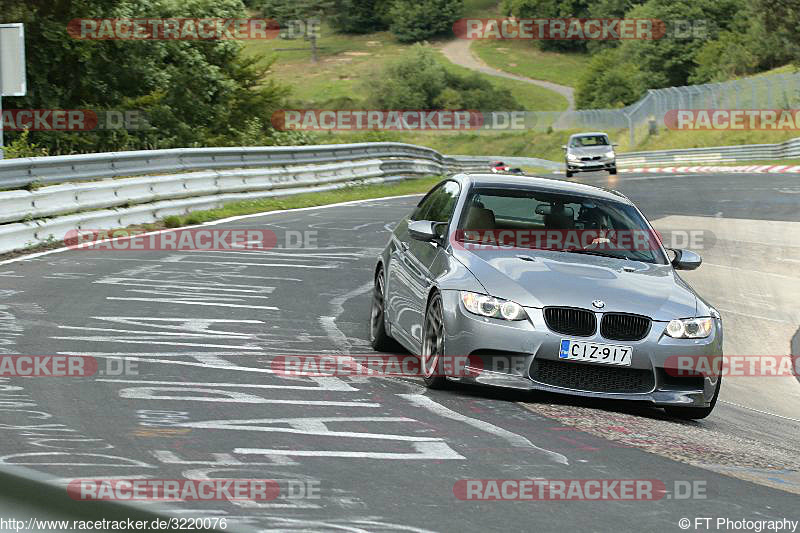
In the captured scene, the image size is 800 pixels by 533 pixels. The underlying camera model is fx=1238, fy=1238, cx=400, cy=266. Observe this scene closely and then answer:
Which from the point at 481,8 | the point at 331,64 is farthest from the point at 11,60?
the point at 481,8

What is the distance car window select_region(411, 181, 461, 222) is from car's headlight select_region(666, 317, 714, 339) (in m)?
2.06

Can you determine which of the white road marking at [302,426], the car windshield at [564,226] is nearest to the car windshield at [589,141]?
the car windshield at [564,226]

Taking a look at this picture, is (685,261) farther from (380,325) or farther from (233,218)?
(233,218)

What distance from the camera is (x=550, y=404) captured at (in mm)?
7828

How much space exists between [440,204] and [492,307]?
213 centimetres

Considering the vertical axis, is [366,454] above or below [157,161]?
below

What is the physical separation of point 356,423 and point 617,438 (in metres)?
1.45

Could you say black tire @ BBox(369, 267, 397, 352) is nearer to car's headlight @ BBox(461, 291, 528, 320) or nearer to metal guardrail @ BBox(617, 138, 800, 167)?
car's headlight @ BBox(461, 291, 528, 320)

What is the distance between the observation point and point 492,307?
7.76 meters

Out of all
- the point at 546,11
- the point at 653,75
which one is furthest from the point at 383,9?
the point at 653,75

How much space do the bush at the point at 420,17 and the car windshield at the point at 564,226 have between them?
150 metres

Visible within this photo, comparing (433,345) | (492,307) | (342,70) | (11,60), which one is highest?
(342,70)

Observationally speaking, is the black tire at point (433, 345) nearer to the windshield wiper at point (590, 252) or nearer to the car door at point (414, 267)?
the car door at point (414, 267)

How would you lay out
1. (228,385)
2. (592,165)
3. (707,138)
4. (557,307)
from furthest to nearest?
(707,138), (592,165), (228,385), (557,307)
